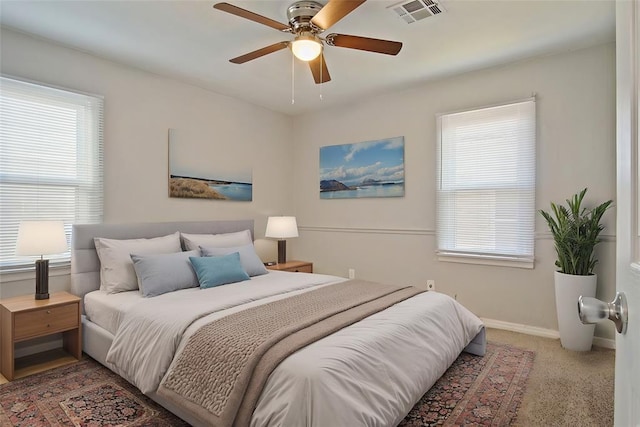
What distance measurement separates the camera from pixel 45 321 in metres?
2.70

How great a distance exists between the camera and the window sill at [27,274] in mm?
2891

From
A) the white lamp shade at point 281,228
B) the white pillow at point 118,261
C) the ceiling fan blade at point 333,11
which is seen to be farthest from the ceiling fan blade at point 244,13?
the white lamp shade at point 281,228

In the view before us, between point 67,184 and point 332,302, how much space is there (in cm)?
257

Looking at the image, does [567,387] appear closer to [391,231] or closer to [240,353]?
[240,353]

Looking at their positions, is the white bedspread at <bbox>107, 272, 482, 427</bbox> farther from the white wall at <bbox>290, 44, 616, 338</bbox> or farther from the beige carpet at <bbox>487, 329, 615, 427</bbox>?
the white wall at <bbox>290, 44, 616, 338</bbox>

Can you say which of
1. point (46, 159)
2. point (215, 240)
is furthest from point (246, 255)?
point (46, 159)

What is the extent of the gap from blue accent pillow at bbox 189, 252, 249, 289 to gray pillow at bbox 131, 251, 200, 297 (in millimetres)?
80

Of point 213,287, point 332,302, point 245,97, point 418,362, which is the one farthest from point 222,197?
point 418,362

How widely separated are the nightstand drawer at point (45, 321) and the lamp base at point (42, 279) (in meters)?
0.20

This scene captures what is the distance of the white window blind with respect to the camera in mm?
2896

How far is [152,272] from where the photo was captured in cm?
296

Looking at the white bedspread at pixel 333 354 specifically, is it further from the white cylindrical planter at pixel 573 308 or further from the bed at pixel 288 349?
the white cylindrical planter at pixel 573 308

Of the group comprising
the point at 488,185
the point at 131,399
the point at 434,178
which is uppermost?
the point at 434,178

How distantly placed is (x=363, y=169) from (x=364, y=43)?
238 cm
